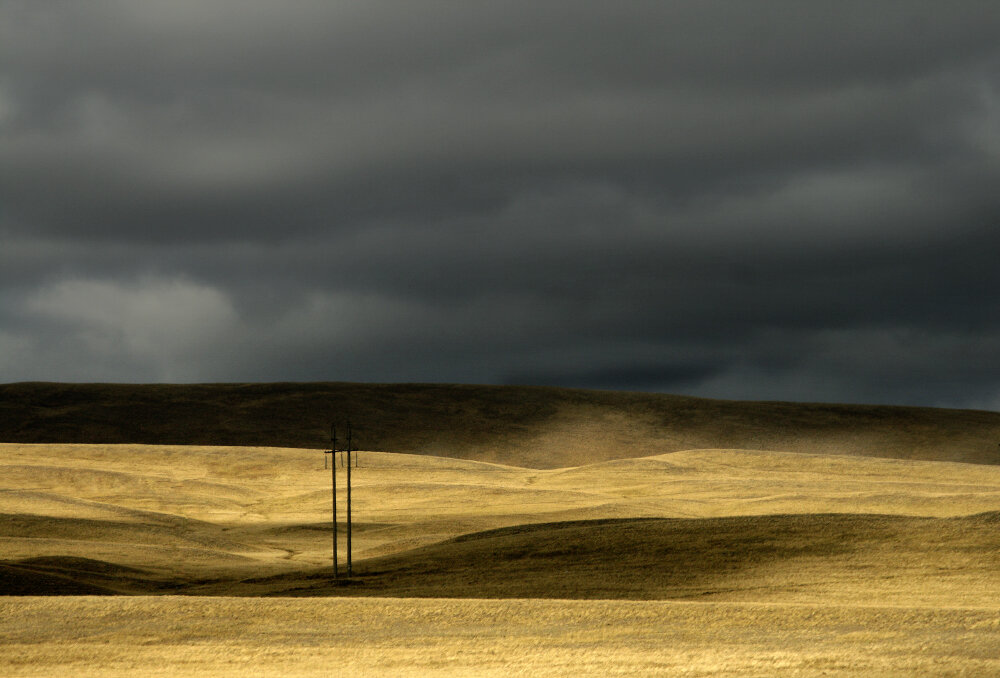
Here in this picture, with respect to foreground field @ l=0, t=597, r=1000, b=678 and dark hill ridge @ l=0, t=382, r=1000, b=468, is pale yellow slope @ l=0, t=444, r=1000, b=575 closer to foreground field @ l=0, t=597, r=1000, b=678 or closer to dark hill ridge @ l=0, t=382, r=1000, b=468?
foreground field @ l=0, t=597, r=1000, b=678

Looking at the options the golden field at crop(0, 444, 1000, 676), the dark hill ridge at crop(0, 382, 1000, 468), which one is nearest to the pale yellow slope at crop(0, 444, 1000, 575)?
the golden field at crop(0, 444, 1000, 676)

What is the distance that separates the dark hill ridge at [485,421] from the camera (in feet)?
344

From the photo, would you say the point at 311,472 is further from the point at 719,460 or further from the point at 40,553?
the point at 40,553

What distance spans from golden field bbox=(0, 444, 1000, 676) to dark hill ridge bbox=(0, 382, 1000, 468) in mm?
41572

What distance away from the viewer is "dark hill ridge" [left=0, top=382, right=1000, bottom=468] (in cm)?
10475

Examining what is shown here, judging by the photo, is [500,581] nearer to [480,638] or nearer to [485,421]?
[480,638]

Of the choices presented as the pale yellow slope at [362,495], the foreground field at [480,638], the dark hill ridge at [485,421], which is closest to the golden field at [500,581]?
the foreground field at [480,638]

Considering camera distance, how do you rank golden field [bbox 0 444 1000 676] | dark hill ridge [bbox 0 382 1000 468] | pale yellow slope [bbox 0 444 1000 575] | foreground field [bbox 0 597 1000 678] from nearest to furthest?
1. foreground field [bbox 0 597 1000 678]
2. golden field [bbox 0 444 1000 676]
3. pale yellow slope [bbox 0 444 1000 575]
4. dark hill ridge [bbox 0 382 1000 468]

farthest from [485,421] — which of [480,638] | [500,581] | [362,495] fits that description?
[480,638]

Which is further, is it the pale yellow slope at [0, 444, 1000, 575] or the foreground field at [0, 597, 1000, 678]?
the pale yellow slope at [0, 444, 1000, 575]

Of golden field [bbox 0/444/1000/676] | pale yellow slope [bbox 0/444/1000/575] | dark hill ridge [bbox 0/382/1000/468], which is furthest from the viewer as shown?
dark hill ridge [bbox 0/382/1000/468]

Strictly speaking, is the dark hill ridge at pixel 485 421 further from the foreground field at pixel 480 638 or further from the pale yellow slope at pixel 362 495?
the foreground field at pixel 480 638

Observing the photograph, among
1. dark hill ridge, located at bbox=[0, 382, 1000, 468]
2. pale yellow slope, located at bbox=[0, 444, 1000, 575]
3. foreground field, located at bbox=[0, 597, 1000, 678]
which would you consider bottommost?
pale yellow slope, located at bbox=[0, 444, 1000, 575]

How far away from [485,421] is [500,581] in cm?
8566
